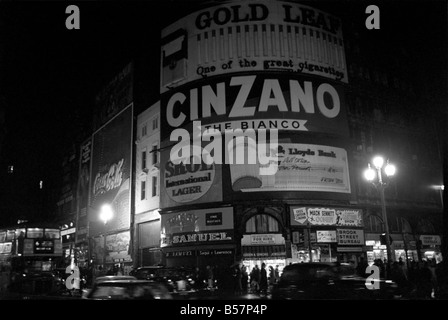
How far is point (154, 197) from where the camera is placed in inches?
1495

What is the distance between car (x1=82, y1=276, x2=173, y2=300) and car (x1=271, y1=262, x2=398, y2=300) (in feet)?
15.4

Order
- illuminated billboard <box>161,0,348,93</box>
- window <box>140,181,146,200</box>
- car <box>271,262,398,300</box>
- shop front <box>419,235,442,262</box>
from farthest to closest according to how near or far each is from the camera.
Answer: window <box>140,181,146,200</box> → shop front <box>419,235,442,262</box> → illuminated billboard <box>161,0,348,93</box> → car <box>271,262,398,300</box>

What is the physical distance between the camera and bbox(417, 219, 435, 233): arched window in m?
37.4

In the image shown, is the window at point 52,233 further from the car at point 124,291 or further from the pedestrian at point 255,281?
the car at point 124,291

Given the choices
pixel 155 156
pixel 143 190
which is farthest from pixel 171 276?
pixel 143 190

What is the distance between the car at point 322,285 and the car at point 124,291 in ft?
15.4

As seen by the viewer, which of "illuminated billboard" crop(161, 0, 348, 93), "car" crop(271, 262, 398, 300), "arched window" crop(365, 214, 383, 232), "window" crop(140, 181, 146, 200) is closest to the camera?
"car" crop(271, 262, 398, 300)

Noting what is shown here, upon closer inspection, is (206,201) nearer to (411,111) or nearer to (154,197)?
(154,197)

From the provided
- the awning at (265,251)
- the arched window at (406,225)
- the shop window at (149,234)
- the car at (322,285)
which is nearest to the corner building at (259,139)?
the awning at (265,251)

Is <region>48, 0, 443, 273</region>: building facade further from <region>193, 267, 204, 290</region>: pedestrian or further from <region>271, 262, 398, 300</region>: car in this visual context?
<region>271, 262, 398, 300</region>: car

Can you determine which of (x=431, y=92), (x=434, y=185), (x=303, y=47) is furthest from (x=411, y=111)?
(x=303, y=47)

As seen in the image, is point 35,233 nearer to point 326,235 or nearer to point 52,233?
point 52,233

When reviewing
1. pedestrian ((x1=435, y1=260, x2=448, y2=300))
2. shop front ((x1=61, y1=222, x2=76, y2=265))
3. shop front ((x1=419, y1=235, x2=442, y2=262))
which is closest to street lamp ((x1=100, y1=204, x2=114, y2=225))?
shop front ((x1=61, y1=222, x2=76, y2=265))

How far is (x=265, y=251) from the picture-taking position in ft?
101
